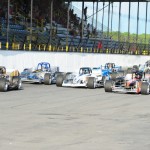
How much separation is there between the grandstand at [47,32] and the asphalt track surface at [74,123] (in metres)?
15.9

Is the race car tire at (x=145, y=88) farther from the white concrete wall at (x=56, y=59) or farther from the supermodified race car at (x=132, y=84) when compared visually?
the white concrete wall at (x=56, y=59)

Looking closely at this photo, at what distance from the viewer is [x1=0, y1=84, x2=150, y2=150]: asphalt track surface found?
27.9 feet

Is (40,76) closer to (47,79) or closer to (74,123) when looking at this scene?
(47,79)

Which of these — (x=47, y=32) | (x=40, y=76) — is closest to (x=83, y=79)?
(x=40, y=76)

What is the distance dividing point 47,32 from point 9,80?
24513mm

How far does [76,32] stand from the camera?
175 ft

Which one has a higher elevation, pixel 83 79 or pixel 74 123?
pixel 83 79

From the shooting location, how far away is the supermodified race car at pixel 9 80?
19.6 m

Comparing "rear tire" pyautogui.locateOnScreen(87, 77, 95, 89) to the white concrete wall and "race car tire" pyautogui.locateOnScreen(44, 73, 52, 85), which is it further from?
the white concrete wall

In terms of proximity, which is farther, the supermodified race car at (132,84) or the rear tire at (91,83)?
the rear tire at (91,83)

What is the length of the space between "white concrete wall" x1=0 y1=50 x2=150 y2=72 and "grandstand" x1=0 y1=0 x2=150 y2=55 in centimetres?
123

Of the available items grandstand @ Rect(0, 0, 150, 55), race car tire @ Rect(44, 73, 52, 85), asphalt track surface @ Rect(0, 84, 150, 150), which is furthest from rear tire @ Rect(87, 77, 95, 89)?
grandstand @ Rect(0, 0, 150, 55)

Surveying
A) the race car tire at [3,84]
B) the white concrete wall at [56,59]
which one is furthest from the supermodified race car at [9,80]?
the white concrete wall at [56,59]

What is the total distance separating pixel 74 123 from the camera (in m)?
11.1
